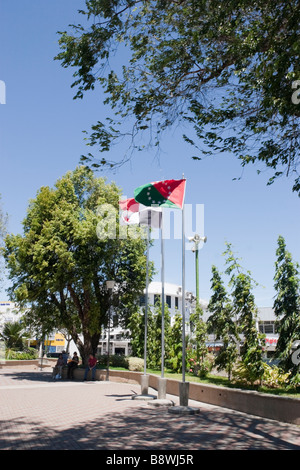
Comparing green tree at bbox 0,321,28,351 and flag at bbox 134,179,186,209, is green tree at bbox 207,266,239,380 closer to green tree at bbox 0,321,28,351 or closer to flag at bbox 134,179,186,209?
flag at bbox 134,179,186,209

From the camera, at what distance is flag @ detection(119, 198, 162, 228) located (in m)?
15.0

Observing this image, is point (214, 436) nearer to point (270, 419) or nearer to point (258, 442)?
point (258, 442)

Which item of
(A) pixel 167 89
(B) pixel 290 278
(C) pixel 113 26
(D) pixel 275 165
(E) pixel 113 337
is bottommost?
(E) pixel 113 337

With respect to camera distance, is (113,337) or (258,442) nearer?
(258,442)

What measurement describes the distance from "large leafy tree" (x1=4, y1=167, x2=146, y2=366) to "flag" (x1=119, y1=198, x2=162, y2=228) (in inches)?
278

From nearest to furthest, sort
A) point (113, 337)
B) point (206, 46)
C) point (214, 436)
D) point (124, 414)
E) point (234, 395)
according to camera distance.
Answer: point (214, 436) < point (206, 46) < point (124, 414) < point (234, 395) < point (113, 337)

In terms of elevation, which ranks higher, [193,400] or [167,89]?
[167,89]

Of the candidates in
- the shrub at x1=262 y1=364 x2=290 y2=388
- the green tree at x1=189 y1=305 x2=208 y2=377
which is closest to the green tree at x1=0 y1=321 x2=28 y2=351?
the green tree at x1=189 y1=305 x2=208 y2=377

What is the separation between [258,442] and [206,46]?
813cm

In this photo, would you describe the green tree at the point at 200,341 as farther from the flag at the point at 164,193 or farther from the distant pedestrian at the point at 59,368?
the flag at the point at 164,193

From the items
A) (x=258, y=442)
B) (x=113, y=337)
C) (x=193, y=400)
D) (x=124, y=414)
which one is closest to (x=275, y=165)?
(x=258, y=442)

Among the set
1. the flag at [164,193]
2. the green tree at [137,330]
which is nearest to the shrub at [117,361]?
the green tree at [137,330]

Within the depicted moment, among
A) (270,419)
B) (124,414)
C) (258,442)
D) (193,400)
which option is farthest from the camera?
(193,400)
